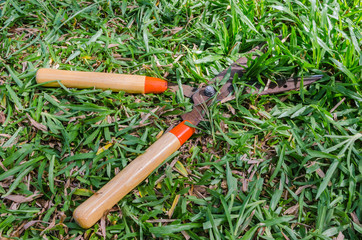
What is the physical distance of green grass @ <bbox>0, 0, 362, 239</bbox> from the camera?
6.01 feet

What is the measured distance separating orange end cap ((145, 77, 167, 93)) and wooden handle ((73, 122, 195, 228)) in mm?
356

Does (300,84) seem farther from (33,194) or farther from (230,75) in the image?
(33,194)

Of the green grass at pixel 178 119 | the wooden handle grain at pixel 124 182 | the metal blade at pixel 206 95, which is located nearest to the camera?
the wooden handle grain at pixel 124 182

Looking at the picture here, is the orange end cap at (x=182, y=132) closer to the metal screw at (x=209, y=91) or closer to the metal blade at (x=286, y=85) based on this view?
the metal screw at (x=209, y=91)

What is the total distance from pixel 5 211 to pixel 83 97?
853 mm

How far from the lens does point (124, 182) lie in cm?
175

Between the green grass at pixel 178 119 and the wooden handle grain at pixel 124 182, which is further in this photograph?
the green grass at pixel 178 119

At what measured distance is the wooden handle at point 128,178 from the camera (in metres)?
1.67

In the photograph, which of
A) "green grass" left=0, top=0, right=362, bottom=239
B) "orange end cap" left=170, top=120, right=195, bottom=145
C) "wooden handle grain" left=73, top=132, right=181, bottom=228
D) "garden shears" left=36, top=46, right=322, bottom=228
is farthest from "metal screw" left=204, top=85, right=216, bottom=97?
"wooden handle grain" left=73, top=132, right=181, bottom=228

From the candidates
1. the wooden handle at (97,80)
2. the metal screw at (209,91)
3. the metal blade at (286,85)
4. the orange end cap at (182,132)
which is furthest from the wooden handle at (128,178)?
the metal blade at (286,85)

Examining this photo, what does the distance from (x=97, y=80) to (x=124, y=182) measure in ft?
2.49

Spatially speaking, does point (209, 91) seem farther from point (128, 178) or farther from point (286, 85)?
point (128, 178)

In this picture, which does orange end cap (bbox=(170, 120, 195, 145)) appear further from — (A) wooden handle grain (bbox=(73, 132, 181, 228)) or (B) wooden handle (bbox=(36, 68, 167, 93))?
(B) wooden handle (bbox=(36, 68, 167, 93))

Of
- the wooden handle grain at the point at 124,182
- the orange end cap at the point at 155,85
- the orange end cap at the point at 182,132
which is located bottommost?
the wooden handle grain at the point at 124,182
